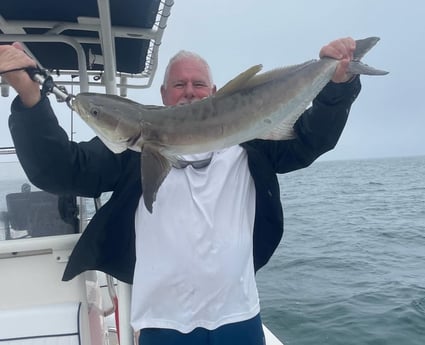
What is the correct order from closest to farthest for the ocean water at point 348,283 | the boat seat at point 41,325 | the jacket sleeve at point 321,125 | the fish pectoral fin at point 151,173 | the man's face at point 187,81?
the fish pectoral fin at point 151,173
the jacket sleeve at point 321,125
the man's face at point 187,81
the boat seat at point 41,325
the ocean water at point 348,283

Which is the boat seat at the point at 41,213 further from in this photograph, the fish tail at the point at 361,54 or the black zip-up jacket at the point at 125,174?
the fish tail at the point at 361,54

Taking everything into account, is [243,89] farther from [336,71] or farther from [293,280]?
[293,280]

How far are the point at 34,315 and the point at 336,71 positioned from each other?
2.10 metres

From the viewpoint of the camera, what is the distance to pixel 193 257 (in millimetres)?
2275

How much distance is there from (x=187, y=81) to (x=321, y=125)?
0.68 meters

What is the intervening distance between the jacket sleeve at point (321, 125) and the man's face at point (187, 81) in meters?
0.41

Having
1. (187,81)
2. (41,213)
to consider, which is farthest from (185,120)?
(41,213)

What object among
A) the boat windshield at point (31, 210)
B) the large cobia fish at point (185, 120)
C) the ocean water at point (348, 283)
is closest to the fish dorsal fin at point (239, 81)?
the large cobia fish at point (185, 120)

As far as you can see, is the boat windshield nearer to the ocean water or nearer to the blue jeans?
the blue jeans

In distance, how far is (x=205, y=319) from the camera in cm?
230

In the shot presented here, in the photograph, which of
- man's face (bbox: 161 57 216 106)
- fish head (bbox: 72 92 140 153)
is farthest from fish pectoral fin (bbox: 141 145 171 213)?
man's face (bbox: 161 57 216 106)

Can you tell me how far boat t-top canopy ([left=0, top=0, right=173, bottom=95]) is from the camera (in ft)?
10.4

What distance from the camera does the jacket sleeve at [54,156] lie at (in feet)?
7.07

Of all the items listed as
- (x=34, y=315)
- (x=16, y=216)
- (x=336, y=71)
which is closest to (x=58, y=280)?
(x=34, y=315)
